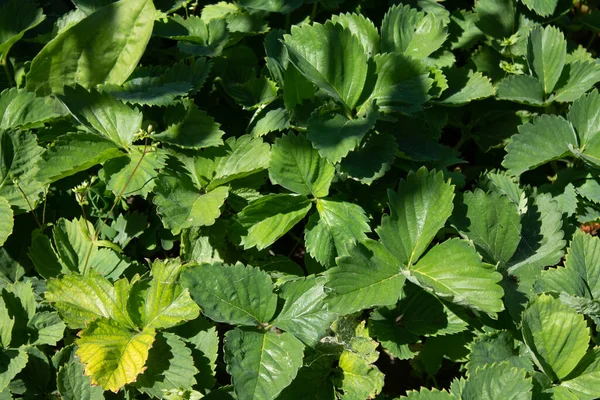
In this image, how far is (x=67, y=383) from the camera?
1634 mm

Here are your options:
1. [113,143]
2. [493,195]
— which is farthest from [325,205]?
[113,143]

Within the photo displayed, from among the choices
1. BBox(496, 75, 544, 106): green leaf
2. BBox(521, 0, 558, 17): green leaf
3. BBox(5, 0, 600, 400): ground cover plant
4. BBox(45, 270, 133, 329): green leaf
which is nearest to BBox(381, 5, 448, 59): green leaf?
BBox(5, 0, 600, 400): ground cover plant

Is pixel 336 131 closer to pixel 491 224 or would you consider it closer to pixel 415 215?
pixel 415 215

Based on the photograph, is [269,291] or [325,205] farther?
[325,205]

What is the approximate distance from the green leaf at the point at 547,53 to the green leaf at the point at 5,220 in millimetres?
1586

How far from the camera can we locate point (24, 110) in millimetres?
1997

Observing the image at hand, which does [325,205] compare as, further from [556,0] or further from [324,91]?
[556,0]

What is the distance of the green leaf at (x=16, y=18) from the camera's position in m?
2.18

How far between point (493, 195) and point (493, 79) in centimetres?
68

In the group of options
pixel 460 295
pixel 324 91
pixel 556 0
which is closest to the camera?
pixel 460 295

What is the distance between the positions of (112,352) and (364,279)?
0.62 metres

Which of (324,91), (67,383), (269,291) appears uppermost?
(324,91)

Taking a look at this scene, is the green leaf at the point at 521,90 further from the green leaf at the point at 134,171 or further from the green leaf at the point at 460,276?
the green leaf at the point at 134,171

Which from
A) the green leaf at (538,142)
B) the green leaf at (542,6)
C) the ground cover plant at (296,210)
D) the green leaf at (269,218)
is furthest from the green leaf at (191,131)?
the green leaf at (542,6)
